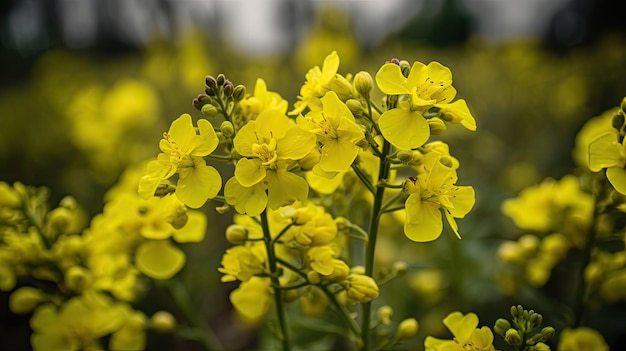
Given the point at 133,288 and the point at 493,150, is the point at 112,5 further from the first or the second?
the point at 133,288

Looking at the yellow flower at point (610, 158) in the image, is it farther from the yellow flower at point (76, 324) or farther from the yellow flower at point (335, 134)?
the yellow flower at point (76, 324)

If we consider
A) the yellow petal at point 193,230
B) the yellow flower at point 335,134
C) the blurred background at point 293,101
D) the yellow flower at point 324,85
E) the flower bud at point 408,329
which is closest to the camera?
the yellow flower at point 335,134

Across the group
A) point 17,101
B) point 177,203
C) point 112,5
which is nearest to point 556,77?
point 177,203

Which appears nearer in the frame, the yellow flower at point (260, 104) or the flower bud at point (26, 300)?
the yellow flower at point (260, 104)

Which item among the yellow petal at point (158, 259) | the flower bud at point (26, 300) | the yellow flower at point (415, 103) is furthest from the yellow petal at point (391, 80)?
the flower bud at point (26, 300)

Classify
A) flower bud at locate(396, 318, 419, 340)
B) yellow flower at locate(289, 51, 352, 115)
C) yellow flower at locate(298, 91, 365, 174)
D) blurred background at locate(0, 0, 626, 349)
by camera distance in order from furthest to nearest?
blurred background at locate(0, 0, 626, 349) < flower bud at locate(396, 318, 419, 340) < yellow flower at locate(289, 51, 352, 115) < yellow flower at locate(298, 91, 365, 174)

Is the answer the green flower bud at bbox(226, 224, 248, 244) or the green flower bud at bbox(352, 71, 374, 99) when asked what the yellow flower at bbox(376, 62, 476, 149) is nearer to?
the green flower bud at bbox(352, 71, 374, 99)

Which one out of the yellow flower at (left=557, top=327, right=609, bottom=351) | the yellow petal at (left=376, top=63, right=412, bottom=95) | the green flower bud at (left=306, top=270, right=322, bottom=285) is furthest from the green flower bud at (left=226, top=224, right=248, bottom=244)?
the yellow flower at (left=557, top=327, right=609, bottom=351)
